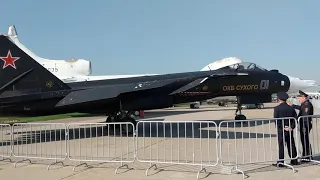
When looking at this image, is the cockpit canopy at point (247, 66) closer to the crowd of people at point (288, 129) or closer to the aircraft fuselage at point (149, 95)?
the aircraft fuselage at point (149, 95)

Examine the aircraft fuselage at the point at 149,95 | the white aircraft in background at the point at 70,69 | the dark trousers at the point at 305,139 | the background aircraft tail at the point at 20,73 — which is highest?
the white aircraft in background at the point at 70,69

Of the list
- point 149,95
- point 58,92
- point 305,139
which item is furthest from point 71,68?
point 305,139

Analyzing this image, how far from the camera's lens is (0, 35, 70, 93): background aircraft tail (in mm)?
10922

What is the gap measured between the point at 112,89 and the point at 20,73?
325cm

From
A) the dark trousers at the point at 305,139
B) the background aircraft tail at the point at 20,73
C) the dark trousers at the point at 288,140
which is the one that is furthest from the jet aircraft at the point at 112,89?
the dark trousers at the point at 288,140

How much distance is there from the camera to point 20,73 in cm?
1120

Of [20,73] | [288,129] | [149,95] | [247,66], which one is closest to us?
[288,129]

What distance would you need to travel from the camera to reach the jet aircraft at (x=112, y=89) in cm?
1116

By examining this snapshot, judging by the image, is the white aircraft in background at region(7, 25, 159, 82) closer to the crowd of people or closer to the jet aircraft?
the jet aircraft

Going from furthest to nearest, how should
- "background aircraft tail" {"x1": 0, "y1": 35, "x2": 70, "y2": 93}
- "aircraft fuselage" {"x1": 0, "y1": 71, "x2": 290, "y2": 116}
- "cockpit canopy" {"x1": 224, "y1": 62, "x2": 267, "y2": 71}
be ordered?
1. "cockpit canopy" {"x1": 224, "y1": 62, "x2": 267, "y2": 71}
2. "aircraft fuselage" {"x1": 0, "y1": 71, "x2": 290, "y2": 116}
3. "background aircraft tail" {"x1": 0, "y1": 35, "x2": 70, "y2": 93}

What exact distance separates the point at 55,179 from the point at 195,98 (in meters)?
8.84

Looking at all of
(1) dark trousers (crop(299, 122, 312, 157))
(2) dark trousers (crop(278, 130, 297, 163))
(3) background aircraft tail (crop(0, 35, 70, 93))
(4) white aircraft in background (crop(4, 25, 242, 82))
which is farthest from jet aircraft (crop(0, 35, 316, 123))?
(4) white aircraft in background (crop(4, 25, 242, 82))

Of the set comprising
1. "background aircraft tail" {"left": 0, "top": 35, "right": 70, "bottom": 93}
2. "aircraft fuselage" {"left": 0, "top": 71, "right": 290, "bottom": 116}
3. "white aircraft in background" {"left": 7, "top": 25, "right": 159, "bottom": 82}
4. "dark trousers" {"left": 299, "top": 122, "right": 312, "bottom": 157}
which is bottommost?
"dark trousers" {"left": 299, "top": 122, "right": 312, "bottom": 157}

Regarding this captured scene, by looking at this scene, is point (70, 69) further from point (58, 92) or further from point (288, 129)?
point (288, 129)
